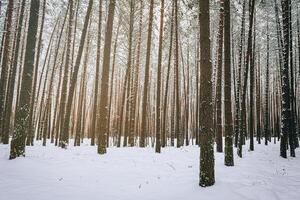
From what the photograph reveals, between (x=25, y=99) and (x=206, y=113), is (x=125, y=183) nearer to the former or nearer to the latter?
(x=206, y=113)

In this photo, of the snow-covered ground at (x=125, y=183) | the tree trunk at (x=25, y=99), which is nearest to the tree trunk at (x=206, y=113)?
the snow-covered ground at (x=125, y=183)

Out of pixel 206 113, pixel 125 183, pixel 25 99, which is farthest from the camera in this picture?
pixel 25 99

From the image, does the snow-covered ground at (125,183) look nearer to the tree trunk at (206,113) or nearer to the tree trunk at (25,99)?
the tree trunk at (206,113)

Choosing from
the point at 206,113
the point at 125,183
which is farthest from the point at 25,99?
the point at 206,113

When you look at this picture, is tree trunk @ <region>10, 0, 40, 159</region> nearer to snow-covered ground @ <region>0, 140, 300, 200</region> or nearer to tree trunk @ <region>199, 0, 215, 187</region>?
snow-covered ground @ <region>0, 140, 300, 200</region>

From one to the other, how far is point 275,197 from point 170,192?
1.96 m

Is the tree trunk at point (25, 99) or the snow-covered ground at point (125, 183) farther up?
the tree trunk at point (25, 99)

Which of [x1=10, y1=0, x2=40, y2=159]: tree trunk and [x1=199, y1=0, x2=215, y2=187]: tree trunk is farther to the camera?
[x1=10, y1=0, x2=40, y2=159]: tree trunk

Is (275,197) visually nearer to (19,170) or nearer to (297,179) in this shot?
(297,179)

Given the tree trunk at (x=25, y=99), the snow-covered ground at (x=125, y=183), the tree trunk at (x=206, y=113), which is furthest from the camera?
the tree trunk at (x=25, y=99)

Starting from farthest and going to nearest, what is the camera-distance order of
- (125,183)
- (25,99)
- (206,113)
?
(25,99), (125,183), (206,113)

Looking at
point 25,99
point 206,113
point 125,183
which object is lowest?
point 125,183

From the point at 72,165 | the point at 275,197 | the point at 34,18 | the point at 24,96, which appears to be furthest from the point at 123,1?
the point at 275,197

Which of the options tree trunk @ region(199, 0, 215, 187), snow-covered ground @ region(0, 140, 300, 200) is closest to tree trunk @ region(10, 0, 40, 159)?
snow-covered ground @ region(0, 140, 300, 200)
